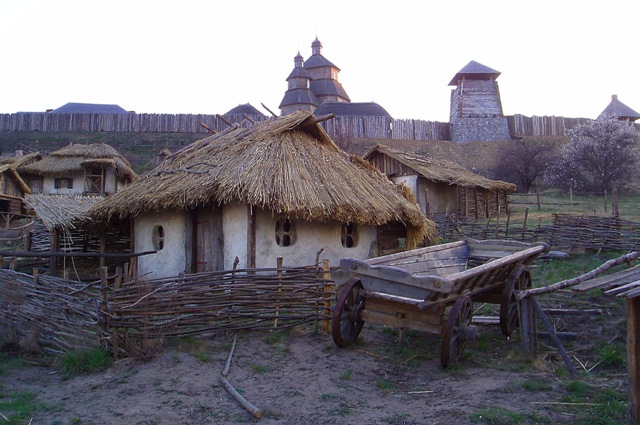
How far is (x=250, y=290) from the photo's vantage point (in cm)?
785

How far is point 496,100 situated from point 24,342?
36.3 metres

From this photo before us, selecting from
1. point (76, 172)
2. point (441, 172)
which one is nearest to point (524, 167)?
point (441, 172)

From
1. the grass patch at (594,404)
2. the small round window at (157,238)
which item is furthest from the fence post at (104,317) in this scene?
the grass patch at (594,404)

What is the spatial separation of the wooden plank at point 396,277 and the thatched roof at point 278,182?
3161 millimetres

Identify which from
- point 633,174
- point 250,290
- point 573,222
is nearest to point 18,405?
point 250,290

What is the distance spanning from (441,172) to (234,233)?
13.3 m

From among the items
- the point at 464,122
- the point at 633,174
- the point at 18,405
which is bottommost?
the point at 18,405

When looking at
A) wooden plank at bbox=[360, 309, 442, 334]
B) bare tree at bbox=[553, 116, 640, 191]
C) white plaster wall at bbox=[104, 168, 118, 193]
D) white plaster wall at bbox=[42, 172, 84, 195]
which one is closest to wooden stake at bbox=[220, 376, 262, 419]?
wooden plank at bbox=[360, 309, 442, 334]

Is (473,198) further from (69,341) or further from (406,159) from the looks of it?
(69,341)

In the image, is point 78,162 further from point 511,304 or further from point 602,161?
point 511,304

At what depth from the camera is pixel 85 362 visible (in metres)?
6.85

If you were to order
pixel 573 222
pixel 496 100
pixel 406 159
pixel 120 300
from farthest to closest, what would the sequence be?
pixel 496 100, pixel 406 159, pixel 573 222, pixel 120 300

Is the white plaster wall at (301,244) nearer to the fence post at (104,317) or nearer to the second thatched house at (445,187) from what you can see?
the fence post at (104,317)

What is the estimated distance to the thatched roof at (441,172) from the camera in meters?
21.3
